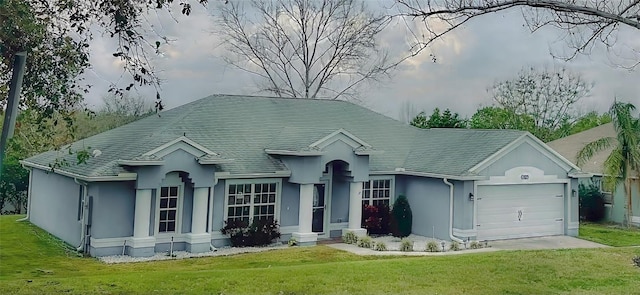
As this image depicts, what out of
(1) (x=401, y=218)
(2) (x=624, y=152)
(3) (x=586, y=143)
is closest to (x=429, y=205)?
(1) (x=401, y=218)

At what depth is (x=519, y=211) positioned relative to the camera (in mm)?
21672

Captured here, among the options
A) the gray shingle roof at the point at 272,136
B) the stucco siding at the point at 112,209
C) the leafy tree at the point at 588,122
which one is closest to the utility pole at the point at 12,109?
the gray shingle roof at the point at 272,136

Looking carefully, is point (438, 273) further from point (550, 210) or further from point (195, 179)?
point (550, 210)

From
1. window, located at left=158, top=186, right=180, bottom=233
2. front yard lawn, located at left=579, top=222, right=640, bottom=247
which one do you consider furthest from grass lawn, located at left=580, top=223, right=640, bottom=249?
window, located at left=158, top=186, right=180, bottom=233

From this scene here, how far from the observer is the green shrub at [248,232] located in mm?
18797

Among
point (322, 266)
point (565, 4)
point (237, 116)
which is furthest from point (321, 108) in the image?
point (565, 4)

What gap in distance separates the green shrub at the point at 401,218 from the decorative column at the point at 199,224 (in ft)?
22.9

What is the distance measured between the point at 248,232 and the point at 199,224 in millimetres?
1687

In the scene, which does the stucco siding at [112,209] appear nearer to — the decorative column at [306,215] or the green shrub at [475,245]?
the decorative column at [306,215]

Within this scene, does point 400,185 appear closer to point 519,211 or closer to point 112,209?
point 519,211

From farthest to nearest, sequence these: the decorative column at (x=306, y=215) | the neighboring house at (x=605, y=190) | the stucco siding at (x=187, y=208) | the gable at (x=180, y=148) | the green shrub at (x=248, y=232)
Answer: the neighboring house at (x=605, y=190) < the decorative column at (x=306, y=215) < the green shrub at (x=248, y=232) < the stucco siding at (x=187, y=208) < the gable at (x=180, y=148)

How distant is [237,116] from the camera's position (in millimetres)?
22375

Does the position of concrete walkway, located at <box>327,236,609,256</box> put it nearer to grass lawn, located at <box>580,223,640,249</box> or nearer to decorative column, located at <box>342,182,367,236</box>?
grass lawn, located at <box>580,223,640,249</box>

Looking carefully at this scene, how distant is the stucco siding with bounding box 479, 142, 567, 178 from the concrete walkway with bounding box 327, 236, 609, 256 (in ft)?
7.79
